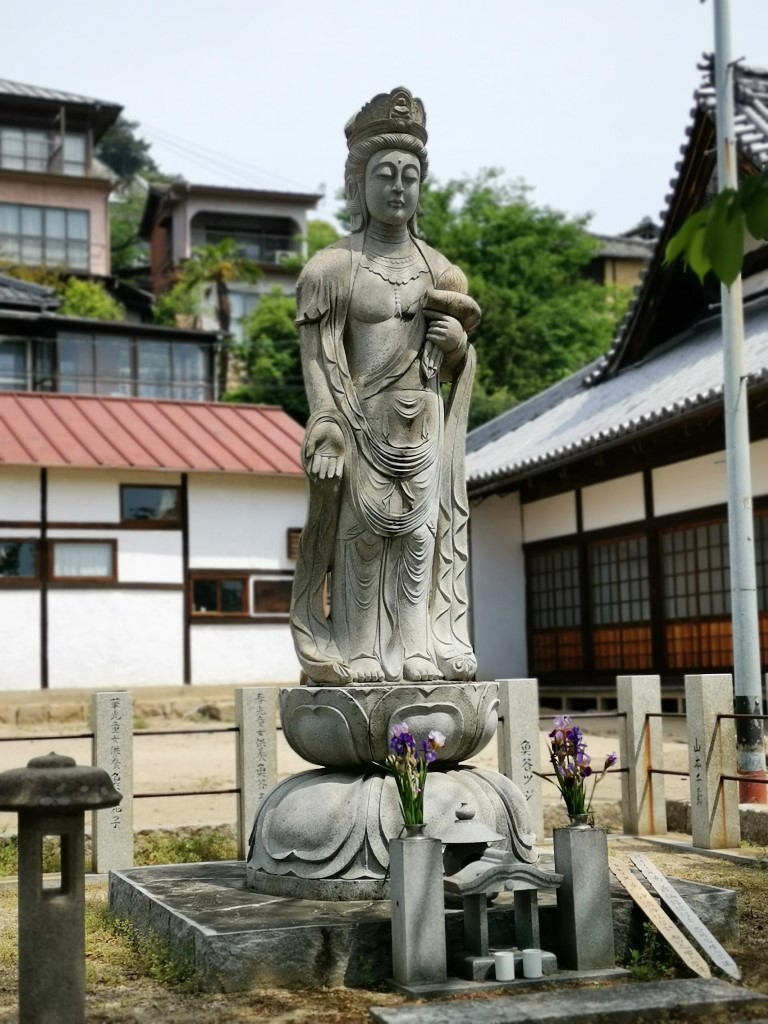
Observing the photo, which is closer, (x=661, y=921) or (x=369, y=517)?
(x=661, y=921)

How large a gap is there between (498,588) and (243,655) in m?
5.40

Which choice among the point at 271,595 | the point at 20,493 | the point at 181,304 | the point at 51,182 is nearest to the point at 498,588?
the point at 271,595

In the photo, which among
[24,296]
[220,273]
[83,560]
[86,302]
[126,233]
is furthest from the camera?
[126,233]

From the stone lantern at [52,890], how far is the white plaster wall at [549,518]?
59.6 feet

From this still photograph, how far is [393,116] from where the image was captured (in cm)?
718

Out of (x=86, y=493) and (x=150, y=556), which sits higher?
(x=86, y=493)

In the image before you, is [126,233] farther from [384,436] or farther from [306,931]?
[306,931]

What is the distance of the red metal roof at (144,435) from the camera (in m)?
24.3

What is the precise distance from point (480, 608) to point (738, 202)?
22.0 metres

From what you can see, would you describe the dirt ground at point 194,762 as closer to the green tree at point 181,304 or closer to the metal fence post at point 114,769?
the metal fence post at point 114,769

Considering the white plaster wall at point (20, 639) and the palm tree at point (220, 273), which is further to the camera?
the palm tree at point (220, 273)

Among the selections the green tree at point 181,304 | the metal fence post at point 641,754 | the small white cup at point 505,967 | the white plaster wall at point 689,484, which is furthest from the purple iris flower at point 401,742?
the green tree at point 181,304

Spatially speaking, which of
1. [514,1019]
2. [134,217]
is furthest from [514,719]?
[134,217]

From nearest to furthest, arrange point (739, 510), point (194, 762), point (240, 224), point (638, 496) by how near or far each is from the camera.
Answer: point (739, 510) < point (194, 762) < point (638, 496) < point (240, 224)
